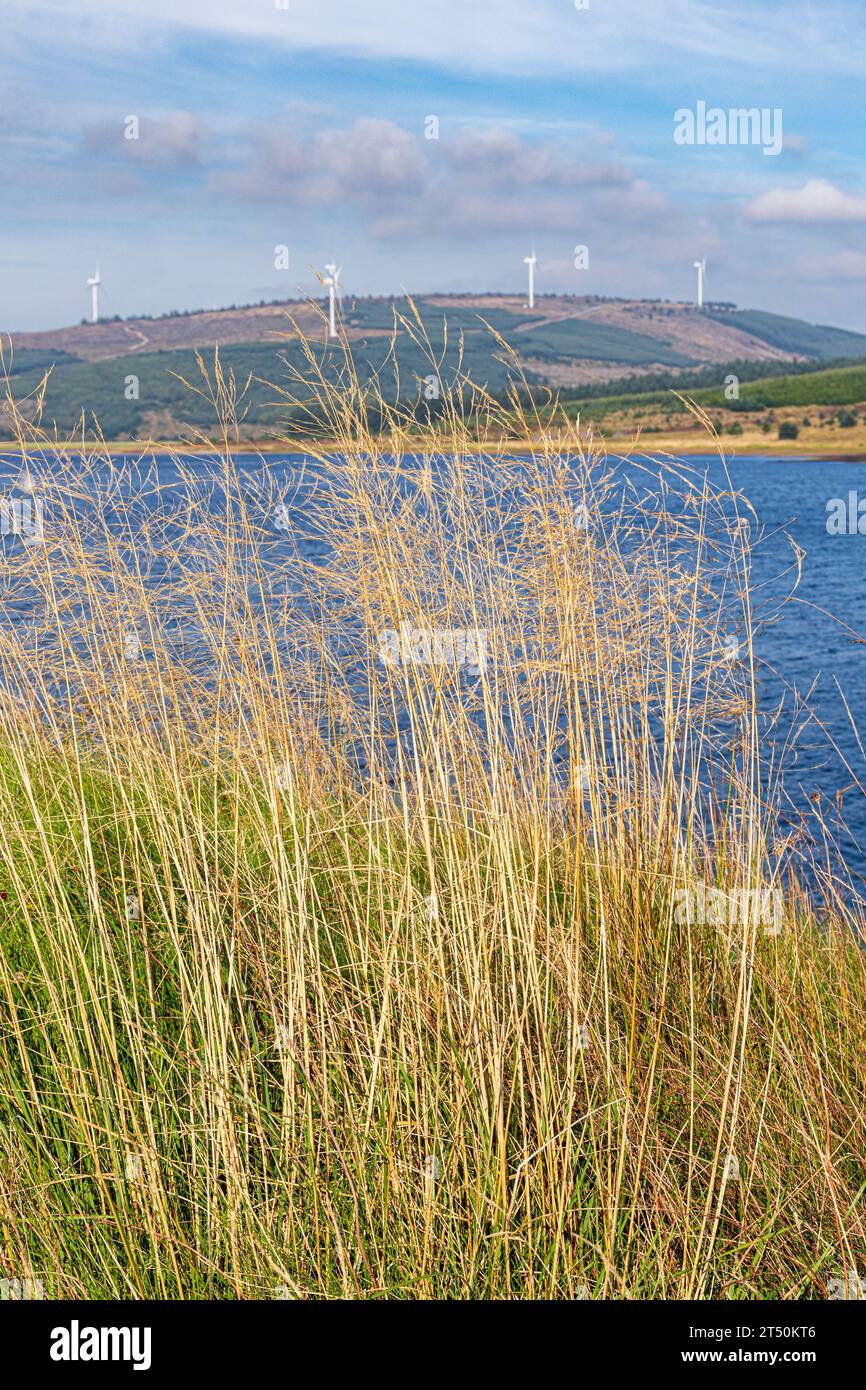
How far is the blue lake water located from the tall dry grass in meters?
0.50

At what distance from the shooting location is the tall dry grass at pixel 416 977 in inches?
113

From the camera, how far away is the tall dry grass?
2.87 m

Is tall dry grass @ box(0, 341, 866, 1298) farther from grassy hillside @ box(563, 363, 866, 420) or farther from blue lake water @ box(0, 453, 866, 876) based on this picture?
grassy hillside @ box(563, 363, 866, 420)

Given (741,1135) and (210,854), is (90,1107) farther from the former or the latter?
(741,1135)

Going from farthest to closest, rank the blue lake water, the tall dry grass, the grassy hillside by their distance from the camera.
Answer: the grassy hillside
the blue lake water
the tall dry grass

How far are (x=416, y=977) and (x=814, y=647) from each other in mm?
26053

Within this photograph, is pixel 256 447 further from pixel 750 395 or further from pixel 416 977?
pixel 750 395

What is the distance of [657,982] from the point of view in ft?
12.5

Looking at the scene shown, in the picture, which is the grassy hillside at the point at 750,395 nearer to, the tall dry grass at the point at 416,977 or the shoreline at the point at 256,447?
the shoreline at the point at 256,447

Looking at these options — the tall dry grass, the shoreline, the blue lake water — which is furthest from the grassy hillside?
the tall dry grass

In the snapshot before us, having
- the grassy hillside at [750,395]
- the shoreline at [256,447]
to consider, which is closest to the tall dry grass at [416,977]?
the shoreline at [256,447]

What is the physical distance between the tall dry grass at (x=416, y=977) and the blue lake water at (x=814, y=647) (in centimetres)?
50

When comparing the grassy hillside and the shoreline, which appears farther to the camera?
the grassy hillside

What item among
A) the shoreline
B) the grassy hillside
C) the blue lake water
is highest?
the grassy hillside
